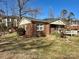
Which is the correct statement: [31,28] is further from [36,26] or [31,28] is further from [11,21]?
[11,21]

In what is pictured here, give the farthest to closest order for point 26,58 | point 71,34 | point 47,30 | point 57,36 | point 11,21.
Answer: point 11,21
point 47,30
point 71,34
point 57,36
point 26,58

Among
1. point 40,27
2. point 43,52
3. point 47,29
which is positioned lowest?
point 43,52

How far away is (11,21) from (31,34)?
30533mm

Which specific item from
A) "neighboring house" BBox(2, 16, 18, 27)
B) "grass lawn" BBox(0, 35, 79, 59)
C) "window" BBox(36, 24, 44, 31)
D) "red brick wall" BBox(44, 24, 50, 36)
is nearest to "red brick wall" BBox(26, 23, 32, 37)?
"window" BBox(36, 24, 44, 31)

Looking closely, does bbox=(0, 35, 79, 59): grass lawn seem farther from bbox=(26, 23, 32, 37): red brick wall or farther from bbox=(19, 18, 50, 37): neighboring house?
bbox=(26, 23, 32, 37): red brick wall

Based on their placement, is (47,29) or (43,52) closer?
(43,52)

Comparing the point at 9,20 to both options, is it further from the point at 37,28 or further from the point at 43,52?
the point at 43,52

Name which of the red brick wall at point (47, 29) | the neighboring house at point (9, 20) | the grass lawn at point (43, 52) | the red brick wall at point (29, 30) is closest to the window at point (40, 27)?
the red brick wall at point (47, 29)

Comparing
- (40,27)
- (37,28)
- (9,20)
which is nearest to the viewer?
(37,28)

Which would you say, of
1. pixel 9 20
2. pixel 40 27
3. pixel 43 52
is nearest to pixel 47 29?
pixel 40 27

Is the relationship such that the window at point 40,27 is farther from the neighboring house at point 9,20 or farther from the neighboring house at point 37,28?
the neighboring house at point 9,20

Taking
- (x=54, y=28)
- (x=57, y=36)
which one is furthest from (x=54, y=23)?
(x=57, y=36)

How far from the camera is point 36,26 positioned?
27.0 m

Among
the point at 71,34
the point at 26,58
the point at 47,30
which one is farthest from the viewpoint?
the point at 47,30
